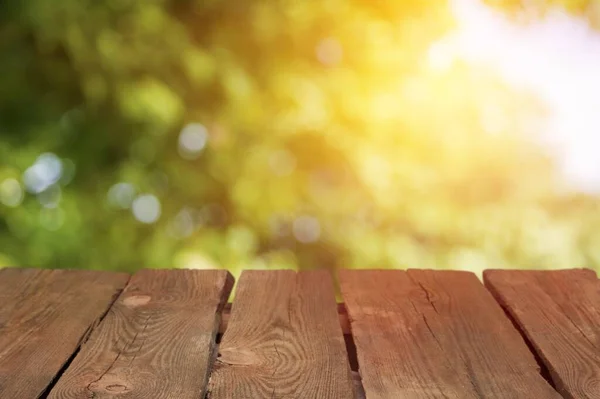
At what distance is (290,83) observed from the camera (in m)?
3.45

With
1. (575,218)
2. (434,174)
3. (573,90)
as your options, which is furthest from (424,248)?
(573,90)

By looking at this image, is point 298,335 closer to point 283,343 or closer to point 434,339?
point 283,343

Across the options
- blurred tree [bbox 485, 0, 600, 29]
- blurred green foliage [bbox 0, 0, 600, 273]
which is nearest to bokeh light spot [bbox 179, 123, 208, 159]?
blurred green foliage [bbox 0, 0, 600, 273]

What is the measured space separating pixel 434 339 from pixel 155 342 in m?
0.41

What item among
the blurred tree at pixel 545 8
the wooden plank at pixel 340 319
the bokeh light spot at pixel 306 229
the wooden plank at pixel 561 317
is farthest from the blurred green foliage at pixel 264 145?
the wooden plank at pixel 340 319

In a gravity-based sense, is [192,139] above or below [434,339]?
above

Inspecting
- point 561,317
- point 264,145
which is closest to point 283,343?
point 561,317

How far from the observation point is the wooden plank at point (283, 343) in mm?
1028

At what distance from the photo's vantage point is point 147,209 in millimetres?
3576

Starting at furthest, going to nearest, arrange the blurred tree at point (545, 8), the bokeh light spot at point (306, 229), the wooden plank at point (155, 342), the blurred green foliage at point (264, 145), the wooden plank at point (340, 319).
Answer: the bokeh light spot at point (306, 229)
the blurred green foliage at point (264, 145)
the blurred tree at point (545, 8)
the wooden plank at point (340, 319)
the wooden plank at point (155, 342)

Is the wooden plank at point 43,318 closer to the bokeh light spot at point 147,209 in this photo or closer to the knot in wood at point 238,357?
the knot in wood at point 238,357

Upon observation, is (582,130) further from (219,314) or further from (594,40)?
(219,314)

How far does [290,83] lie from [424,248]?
91 cm

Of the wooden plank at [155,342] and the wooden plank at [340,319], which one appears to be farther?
the wooden plank at [340,319]
